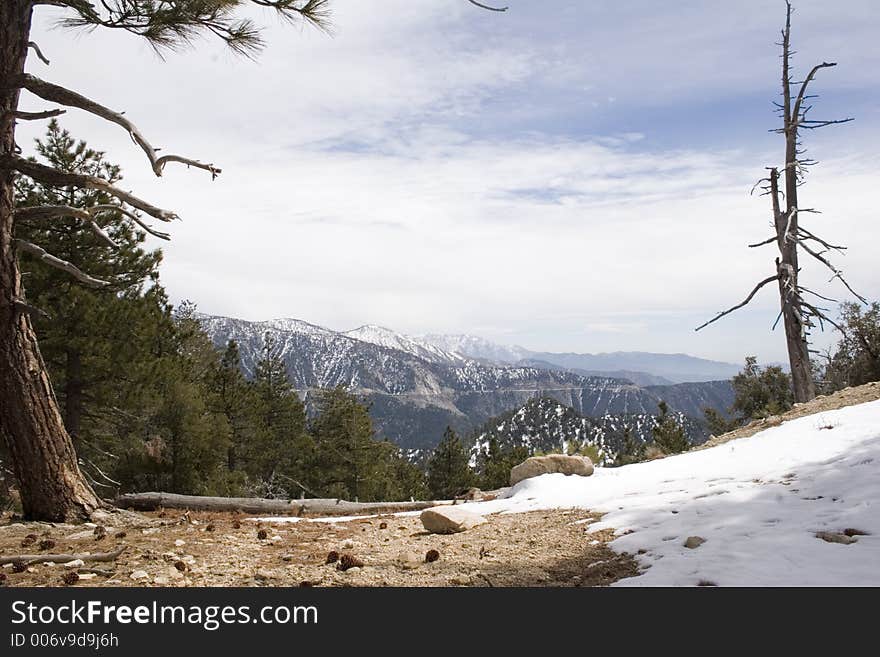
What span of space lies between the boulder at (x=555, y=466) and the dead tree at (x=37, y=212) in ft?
21.3

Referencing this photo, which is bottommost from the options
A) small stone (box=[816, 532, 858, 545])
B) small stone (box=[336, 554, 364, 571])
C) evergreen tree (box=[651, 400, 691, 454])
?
evergreen tree (box=[651, 400, 691, 454])

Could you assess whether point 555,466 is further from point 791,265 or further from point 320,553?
point 791,265

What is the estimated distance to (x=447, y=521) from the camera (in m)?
6.46

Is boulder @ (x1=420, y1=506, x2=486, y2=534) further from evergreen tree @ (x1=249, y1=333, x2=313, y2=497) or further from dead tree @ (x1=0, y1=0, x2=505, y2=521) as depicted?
evergreen tree @ (x1=249, y1=333, x2=313, y2=497)

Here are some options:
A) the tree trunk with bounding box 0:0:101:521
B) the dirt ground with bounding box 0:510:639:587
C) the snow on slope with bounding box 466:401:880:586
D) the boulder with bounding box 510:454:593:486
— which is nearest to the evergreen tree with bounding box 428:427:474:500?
the boulder with bounding box 510:454:593:486

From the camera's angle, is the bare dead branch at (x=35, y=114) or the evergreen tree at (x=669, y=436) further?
the evergreen tree at (x=669, y=436)

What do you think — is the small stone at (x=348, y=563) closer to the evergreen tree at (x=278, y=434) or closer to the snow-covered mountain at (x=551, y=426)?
the evergreen tree at (x=278, y=434)

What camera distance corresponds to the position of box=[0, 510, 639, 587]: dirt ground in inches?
165

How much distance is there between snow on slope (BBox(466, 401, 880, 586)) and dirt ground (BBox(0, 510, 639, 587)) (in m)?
0.45

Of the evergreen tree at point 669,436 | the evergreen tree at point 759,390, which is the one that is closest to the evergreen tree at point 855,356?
the evergreen tree at point 759,390

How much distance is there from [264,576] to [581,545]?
2747mm

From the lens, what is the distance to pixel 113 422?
46.4 feet

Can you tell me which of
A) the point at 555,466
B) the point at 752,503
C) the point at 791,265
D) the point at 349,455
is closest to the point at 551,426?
the point at 349,455

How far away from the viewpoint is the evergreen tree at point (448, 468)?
105 feet
